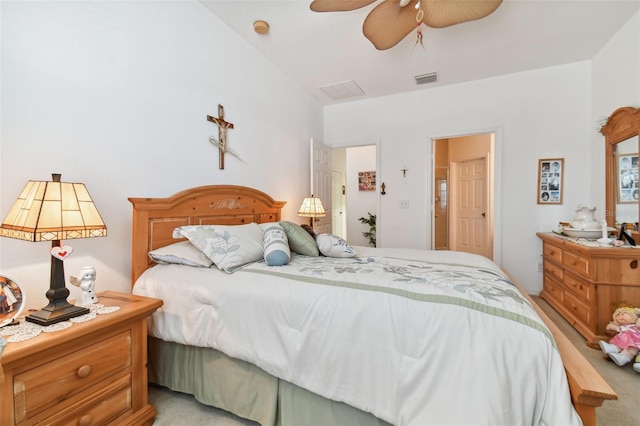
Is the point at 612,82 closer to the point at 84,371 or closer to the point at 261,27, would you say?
the point at 261,27

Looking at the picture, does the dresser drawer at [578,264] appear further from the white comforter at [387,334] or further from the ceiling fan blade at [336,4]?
the ceiling fan blade at [336,4]

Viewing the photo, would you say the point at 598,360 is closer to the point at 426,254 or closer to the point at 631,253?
the point at 631,253

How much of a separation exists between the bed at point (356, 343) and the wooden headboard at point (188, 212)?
1 centimetres

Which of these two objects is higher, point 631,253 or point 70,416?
point 631,253

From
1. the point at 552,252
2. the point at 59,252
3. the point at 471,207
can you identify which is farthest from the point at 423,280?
the point at 471,207

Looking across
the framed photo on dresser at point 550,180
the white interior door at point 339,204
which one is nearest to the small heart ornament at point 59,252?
the framed photo on dresser at point 550,180

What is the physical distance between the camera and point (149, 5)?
2.00m

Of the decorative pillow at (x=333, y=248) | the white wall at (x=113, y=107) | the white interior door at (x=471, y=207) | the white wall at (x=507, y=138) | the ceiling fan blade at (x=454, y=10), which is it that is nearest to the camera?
the white wall at (x=113, y=107)

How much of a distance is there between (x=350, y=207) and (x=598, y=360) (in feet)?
15.2

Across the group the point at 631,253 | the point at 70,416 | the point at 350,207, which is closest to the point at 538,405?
the point at 70,416

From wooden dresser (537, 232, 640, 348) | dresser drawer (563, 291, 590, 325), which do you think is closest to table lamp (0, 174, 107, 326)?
wooden dresser (537, 232, 640, 348)

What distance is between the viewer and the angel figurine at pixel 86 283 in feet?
4.40

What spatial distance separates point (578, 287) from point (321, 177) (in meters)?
3.11

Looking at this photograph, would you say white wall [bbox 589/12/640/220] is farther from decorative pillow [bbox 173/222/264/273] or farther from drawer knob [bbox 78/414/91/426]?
drawer knob [bbox 78/414/91/426]
